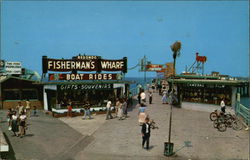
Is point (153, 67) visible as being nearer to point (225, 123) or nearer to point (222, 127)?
point (225, 123)

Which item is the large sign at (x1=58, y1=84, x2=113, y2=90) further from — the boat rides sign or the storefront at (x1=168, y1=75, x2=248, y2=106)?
the storefront at (x1=168, y1=75, x2=248, y2=106)

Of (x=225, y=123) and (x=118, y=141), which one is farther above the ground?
(x=225, y=123)

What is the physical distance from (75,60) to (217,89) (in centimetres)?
1586

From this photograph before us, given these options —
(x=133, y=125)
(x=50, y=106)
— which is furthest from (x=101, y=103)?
(x=133, y=125)

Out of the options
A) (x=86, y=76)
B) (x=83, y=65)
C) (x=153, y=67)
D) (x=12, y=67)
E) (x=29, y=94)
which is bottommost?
(x=29, y=94)

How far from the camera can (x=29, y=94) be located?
3073 cm

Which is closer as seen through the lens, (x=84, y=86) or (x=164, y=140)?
(x=164, y=140)

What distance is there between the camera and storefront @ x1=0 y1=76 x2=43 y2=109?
29.4m

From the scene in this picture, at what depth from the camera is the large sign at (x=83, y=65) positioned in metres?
26.2

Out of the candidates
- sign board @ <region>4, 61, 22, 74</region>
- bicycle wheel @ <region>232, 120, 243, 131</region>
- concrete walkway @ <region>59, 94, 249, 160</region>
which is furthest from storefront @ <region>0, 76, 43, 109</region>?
bicycle wheel @ <region>232, 120, 243, 131</region>

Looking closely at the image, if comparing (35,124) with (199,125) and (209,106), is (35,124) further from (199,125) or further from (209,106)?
(209,106)

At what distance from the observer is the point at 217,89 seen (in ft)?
90.0

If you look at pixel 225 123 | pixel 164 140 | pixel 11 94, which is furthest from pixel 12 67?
pixel 225 123

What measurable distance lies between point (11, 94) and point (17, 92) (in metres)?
0.69
